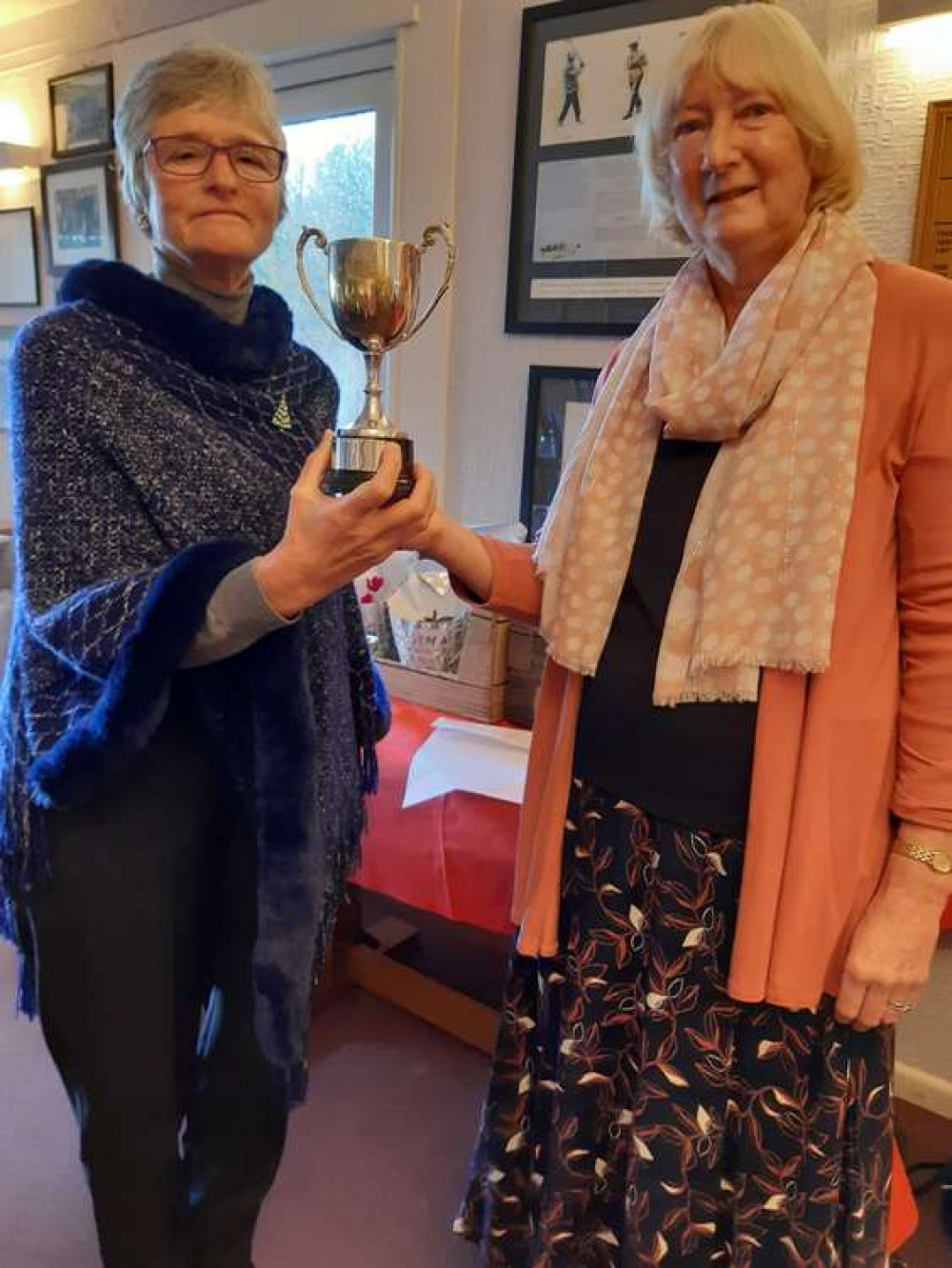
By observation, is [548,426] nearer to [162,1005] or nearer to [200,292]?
[200,292]

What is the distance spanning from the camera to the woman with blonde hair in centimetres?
85

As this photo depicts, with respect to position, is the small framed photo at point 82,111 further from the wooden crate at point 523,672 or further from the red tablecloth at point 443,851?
the red tablecloth at point 443,851

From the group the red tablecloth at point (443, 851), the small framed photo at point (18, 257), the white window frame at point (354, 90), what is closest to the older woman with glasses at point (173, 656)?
the red tablecloth at point (443, 851)

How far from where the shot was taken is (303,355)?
3.74 ft

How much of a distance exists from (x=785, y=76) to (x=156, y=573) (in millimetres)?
743

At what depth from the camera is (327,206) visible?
2363 millimetres

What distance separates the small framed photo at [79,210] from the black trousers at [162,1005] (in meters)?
2.26

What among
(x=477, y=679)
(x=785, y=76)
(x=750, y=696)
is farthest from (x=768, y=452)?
(x=477, y=679)

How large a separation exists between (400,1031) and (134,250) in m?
2.27

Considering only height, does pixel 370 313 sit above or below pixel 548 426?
above

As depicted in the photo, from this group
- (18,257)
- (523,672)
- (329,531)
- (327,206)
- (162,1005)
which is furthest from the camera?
(18,257)

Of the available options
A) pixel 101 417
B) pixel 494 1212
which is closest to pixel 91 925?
pixel 101 417

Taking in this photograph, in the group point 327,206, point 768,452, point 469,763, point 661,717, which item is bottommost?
point 469,763

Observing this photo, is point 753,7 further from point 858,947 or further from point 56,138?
point 56,138
